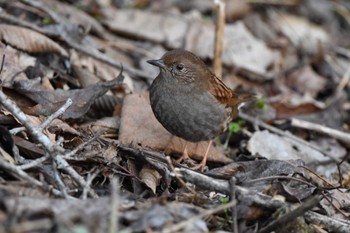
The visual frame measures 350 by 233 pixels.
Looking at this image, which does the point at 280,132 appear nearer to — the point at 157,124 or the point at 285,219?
the point at 157,124

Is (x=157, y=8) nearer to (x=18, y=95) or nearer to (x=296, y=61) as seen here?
(x=296, y=61)

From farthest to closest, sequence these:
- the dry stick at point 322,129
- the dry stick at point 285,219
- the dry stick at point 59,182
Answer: the dry stick at point 322,129 → the dry stick at point 285,219 → the dry stick at point 59,182

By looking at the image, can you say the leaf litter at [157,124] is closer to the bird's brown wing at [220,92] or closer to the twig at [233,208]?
the twig at [233,208]

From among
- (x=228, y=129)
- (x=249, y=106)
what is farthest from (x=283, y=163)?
(x=249, y=106)

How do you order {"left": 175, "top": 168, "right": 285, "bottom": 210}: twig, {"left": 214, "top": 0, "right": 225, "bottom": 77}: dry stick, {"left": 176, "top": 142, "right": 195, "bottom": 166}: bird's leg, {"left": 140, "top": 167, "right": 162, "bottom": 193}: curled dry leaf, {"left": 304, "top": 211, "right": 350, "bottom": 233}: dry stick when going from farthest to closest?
{"left": 214, "top": 0, "right": 225, "bottom": 77}: dry stick < {"left": 176, "top": 142, "right": 195, "bottom": 166}: bird's leg < {"left": 140, "top": 167, "right": 162, "bottom": 193}: curled dry leaf < {"left": 304, "top": 211, "right": 350, "bottom": 233}: dry stick < {"left": 175, "top": 168, "right": 285, "bottom": 210}: twig

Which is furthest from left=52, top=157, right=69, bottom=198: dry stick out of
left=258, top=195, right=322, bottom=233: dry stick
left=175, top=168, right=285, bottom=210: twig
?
left=258, top=195, right=322, bottom=233: dry stick

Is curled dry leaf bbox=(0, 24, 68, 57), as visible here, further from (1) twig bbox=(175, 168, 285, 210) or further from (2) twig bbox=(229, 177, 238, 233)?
(2) twig bbox=(229, 177, 238, 233)

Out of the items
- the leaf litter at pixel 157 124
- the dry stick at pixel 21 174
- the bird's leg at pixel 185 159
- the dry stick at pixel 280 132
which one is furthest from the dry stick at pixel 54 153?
the dry stick at pixel 280 132
